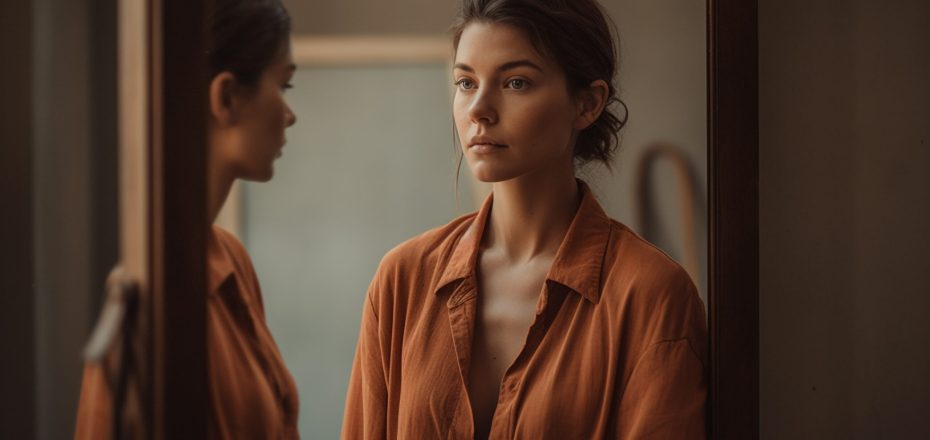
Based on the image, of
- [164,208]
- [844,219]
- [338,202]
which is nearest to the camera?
[164,208]

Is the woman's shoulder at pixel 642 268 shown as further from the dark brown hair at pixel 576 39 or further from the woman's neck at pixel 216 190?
the woman's neck at pixel 216 190

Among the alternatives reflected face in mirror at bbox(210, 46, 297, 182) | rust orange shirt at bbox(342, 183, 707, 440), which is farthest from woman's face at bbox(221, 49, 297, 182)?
rust orange shirt at bbox(342, 183, 707, 440)

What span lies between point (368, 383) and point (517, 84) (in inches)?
13.6

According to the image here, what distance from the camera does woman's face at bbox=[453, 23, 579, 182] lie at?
883mm

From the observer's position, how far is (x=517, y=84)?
0.89 m

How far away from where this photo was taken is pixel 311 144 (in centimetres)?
86

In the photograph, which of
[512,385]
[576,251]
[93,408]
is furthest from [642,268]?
[93,408]

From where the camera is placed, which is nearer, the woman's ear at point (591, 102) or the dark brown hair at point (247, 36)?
the dark brown hair at point (247, 36)

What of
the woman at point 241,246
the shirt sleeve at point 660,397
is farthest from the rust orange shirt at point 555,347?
the woman at point 241,246

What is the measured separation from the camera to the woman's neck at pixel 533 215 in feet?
3.04

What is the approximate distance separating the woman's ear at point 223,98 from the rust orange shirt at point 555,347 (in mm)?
231

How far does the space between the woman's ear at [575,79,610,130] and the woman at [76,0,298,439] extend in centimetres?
30

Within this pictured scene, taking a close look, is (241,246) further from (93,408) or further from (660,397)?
(660,397)

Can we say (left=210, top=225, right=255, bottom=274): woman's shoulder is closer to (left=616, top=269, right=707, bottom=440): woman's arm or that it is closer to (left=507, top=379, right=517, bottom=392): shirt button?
(left=507, top=379, right=517, bottom=392): shirt button
